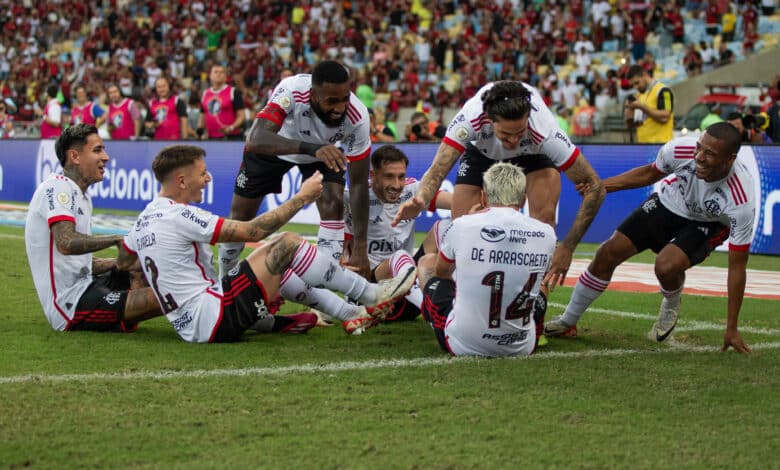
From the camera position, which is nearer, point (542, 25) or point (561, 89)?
point (561, 89)

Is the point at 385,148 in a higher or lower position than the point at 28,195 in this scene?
higher

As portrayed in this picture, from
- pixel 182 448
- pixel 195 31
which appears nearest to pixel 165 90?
pixel 182 448

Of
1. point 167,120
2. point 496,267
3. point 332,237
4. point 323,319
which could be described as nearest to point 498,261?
point 496,267

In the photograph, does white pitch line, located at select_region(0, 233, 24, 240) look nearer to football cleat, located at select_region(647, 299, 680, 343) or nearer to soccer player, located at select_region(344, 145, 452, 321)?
soccer player, located at select_region(344, 145, 452, 321)

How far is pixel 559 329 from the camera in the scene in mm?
→ 7594

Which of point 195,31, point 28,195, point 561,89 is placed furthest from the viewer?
point 195,31

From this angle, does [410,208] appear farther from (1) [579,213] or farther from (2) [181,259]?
(2) [181,259]

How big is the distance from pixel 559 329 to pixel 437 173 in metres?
1.48

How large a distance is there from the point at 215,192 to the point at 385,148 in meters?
10.8

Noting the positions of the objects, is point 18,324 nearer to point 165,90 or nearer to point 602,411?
point 602,411

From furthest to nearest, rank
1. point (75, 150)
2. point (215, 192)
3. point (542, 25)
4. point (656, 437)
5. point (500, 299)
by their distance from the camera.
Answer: point (542, 25), point (215, 192), point (75, 150), point (500, 299), point (656, 437)

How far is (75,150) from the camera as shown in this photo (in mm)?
7406

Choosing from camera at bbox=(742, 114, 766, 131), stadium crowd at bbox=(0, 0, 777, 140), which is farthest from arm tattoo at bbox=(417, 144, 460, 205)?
stadium crowd at bbox=(0, 0, 777, 140)

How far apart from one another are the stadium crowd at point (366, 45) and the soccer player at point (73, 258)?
12.0 m
